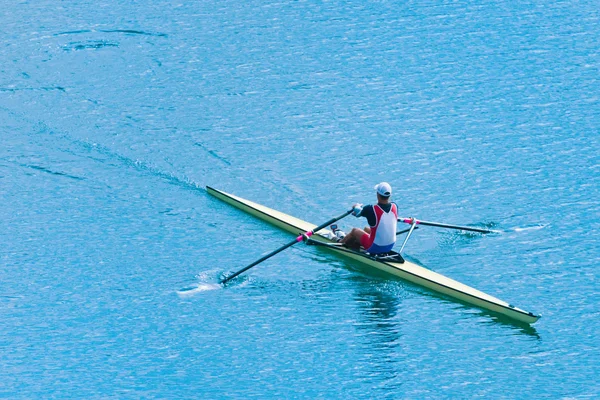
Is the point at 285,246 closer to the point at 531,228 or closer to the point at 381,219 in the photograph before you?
the point at 381,219

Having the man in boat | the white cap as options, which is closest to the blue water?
the man in boat

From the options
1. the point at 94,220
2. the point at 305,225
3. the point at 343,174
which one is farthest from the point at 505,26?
the point at 94,220

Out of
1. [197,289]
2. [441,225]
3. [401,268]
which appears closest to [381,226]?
[401,268]

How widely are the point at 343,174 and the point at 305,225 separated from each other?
94.4 inches

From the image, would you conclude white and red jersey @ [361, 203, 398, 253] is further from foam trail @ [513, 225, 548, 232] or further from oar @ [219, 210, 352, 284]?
foam trail @ [513, 225, 548, 232]

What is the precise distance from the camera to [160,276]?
15391 mm

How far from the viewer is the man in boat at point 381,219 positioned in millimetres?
14352

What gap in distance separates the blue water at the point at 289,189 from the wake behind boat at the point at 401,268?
19cm

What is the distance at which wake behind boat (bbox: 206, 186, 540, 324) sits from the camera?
1355 cm

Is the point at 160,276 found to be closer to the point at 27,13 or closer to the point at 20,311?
the point at 20,311

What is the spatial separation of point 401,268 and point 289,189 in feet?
12.9

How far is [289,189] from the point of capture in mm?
17781

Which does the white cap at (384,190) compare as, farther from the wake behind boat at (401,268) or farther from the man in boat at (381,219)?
the wake behind boat at (401,268)

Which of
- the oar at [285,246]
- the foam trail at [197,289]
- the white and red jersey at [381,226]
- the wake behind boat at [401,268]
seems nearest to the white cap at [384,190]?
the white and red jersey at [381,226]
